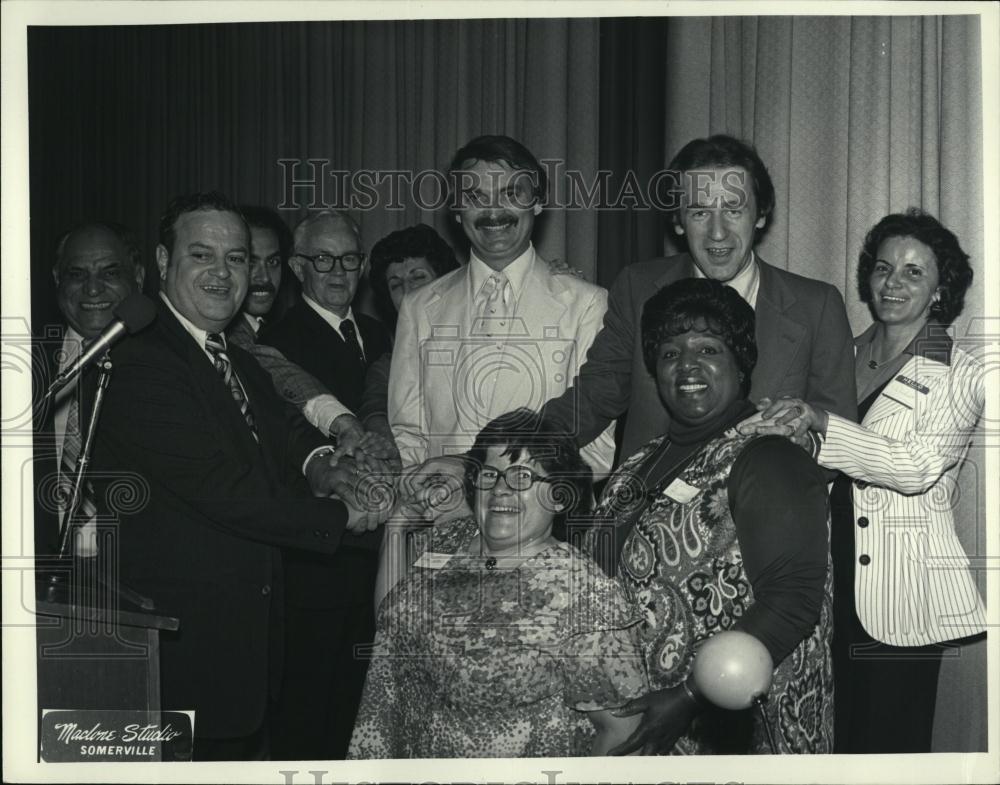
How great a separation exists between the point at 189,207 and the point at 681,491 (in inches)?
65.1

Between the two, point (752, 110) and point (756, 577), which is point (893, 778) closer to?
point (756, 577)

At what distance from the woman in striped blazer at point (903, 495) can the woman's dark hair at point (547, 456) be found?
0.73 metres

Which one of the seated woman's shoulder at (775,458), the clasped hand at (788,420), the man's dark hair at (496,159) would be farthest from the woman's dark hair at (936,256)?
the man's dark hair at (496,159)

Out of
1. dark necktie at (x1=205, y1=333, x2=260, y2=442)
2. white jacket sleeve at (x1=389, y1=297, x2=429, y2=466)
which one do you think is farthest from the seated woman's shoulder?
dark necktie at (x1=205, y1=333, x2=260, y2=442)

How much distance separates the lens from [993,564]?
3572mm

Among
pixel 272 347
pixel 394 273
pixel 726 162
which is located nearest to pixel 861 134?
pixel 726 162

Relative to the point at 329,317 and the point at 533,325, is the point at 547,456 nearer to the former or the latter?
the point at 533,325

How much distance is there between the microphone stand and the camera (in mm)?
3361

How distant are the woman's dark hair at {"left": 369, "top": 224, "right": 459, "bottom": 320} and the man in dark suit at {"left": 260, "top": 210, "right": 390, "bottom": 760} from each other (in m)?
0.05

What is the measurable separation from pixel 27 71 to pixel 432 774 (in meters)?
2.38

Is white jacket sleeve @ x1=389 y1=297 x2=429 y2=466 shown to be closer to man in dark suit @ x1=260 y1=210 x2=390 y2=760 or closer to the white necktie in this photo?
man in dark suit @ x1=260 y1=210 x2=390 y2=760

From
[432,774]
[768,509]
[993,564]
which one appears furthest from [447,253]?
[993,564]

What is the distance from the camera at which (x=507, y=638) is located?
3152 mm

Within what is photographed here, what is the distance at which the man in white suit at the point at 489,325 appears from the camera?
355cm
